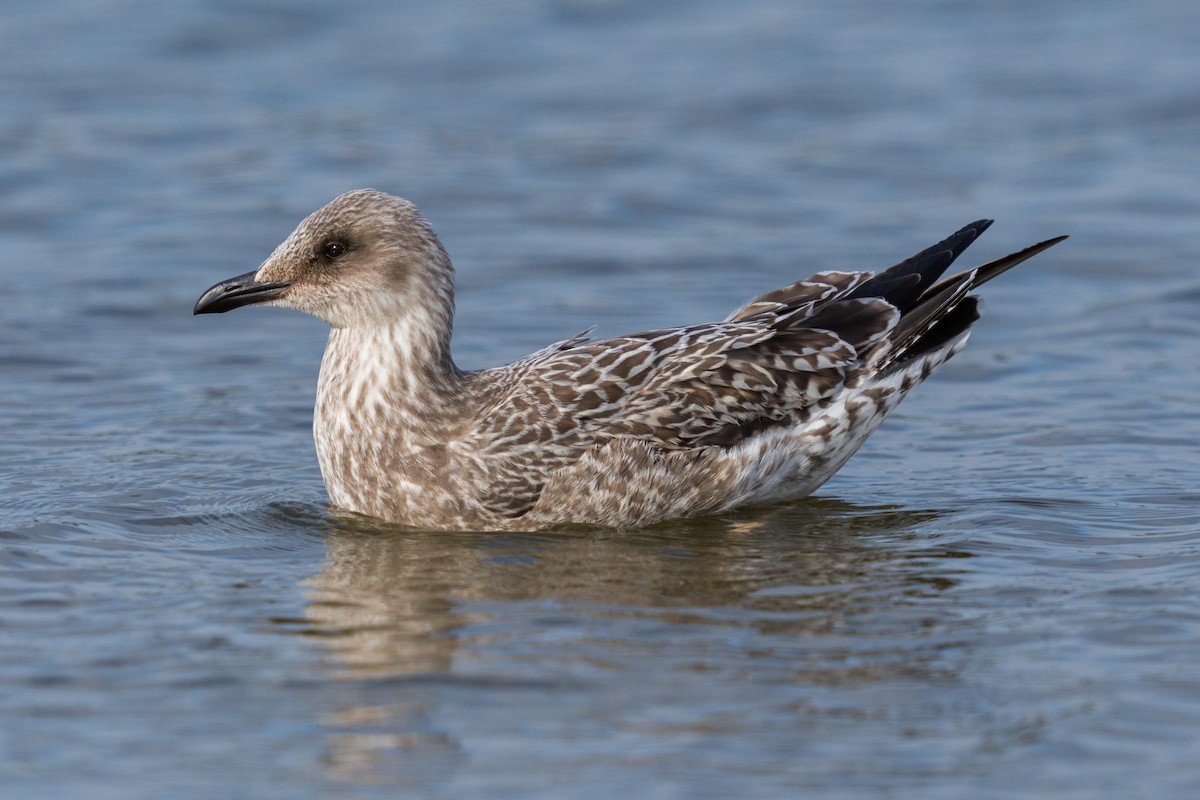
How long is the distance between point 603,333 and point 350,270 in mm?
3266

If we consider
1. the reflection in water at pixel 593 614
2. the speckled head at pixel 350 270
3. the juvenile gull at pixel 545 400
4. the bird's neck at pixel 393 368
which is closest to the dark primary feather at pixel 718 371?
the juvenile gull at pixel 545 400

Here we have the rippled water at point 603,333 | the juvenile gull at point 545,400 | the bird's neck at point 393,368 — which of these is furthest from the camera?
the bird's neck at point 393,368

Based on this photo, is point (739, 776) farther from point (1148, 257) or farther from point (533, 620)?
point (1148, 257)

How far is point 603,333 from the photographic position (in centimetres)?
1175

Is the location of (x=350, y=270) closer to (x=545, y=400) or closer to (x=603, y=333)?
(x=545, y=400)

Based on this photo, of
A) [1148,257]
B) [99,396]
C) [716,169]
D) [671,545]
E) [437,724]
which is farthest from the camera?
[716,169]

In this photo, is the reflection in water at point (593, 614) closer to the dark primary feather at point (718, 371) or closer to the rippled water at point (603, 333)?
the rippled water at point (603, 333)

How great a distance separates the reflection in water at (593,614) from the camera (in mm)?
6469

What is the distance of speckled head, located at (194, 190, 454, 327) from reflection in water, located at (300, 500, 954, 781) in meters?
1.01

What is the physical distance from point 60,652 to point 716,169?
29.8ft

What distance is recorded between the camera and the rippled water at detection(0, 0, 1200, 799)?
6223 mm

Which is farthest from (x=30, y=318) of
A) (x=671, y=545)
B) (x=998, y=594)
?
(x=998, y=594)

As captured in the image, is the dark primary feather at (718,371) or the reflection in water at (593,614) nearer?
the reflection in water at (593,614)

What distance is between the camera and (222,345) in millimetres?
11695
